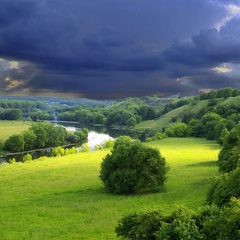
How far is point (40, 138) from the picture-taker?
175000 millimetres

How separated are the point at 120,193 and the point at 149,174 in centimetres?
530

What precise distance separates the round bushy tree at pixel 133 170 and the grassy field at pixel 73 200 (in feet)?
5.94

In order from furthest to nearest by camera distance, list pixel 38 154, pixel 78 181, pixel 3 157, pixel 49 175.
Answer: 1. pixel 38 154
2. pixel 3 157
3. pixel 49 175
4. pixel 78 181

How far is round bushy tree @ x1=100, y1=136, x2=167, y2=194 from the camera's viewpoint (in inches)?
2175

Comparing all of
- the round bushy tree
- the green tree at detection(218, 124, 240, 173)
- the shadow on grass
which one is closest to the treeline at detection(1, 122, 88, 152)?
the shadow on grass

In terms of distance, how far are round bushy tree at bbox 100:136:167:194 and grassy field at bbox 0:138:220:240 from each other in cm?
181

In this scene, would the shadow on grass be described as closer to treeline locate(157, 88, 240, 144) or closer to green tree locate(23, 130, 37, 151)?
treeline locate(157, 88, 240, 144)

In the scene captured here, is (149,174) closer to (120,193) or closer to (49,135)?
(120,193)

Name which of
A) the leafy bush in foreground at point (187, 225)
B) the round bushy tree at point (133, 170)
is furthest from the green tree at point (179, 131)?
the leafy bush in foreground at point (187, 225)

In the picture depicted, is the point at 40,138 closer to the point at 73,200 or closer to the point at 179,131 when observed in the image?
the point at 179,131

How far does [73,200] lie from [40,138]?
12831 cm

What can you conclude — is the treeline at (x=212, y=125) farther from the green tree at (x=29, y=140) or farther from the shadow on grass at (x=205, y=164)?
the green tree at (x=29, y=140)

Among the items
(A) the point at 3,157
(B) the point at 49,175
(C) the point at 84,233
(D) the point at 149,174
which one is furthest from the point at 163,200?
(A) the point at 3,157

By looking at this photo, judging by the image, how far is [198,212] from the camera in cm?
2602
